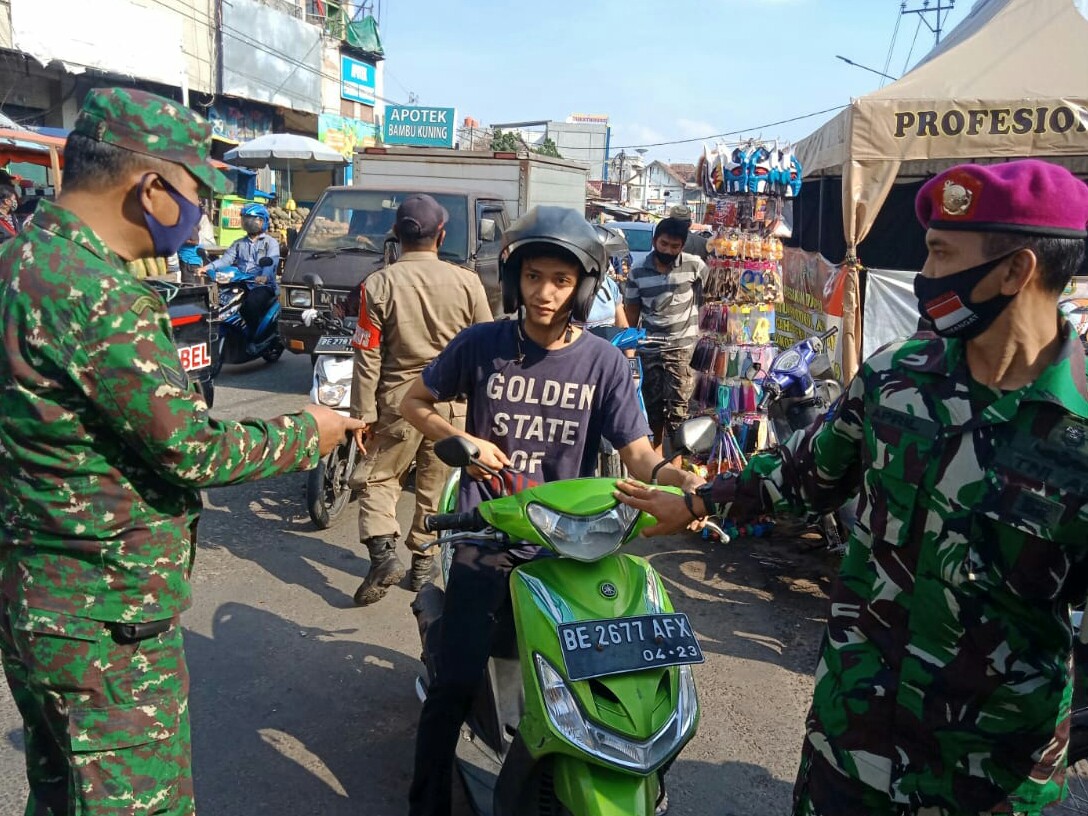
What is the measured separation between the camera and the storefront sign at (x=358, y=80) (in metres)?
26.0

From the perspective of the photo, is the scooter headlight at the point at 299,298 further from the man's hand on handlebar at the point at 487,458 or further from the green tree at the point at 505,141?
the green tree at the point at 505,141

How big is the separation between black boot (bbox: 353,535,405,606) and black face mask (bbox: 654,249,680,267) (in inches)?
121

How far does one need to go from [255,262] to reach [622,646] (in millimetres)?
9016

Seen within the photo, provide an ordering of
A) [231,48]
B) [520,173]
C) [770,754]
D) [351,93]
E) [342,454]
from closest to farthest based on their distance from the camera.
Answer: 1. [770,754]
2. [342,454]
3. [520,173]
4. [231,48]
5. [351,93]

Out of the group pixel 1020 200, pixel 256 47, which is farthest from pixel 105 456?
pixel 256 47

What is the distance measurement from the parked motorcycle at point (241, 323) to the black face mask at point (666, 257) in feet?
15.6

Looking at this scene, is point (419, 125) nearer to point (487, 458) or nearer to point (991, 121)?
point (991, 121)

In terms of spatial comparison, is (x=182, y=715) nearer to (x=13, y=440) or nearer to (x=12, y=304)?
(x=13, y=440)

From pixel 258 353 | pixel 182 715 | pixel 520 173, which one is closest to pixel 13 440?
pixel 182 715

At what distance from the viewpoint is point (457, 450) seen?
7.81 ft

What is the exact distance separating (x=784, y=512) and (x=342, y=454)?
4125 mm

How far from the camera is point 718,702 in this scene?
3.75 metres

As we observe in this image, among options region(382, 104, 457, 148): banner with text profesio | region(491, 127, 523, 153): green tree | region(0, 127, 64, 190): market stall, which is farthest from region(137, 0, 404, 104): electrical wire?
region(491, 127, 523, 153): green tree

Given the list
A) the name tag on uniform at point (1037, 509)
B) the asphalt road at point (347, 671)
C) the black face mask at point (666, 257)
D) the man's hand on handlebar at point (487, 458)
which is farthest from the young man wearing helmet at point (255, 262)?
the name tag on uniform at point (1037, 509)
